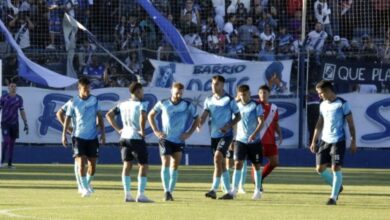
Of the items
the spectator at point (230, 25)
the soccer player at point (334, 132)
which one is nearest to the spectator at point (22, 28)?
the spectator at point (230, 25)

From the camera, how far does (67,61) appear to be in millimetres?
33656

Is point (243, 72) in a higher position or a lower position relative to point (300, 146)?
→ higher

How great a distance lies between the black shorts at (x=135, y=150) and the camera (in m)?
20.1

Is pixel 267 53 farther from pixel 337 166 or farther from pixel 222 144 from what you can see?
pixel 337 166

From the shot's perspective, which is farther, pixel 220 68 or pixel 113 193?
pixel 220 68

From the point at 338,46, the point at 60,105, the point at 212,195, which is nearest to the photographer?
the point at 212,195

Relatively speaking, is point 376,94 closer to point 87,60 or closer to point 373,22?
point 373,22

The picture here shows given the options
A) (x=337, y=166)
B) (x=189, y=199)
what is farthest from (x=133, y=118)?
(x=337, y=166)

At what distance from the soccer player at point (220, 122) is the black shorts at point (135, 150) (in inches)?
54.8

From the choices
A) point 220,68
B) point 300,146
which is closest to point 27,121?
point 220,68

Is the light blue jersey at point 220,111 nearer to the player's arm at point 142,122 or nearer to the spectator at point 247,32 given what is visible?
the player's arm at point 142,122

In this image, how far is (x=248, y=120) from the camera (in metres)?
21.7

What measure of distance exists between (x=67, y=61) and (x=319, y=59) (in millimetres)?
7004

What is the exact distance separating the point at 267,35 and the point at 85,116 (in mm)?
14607
